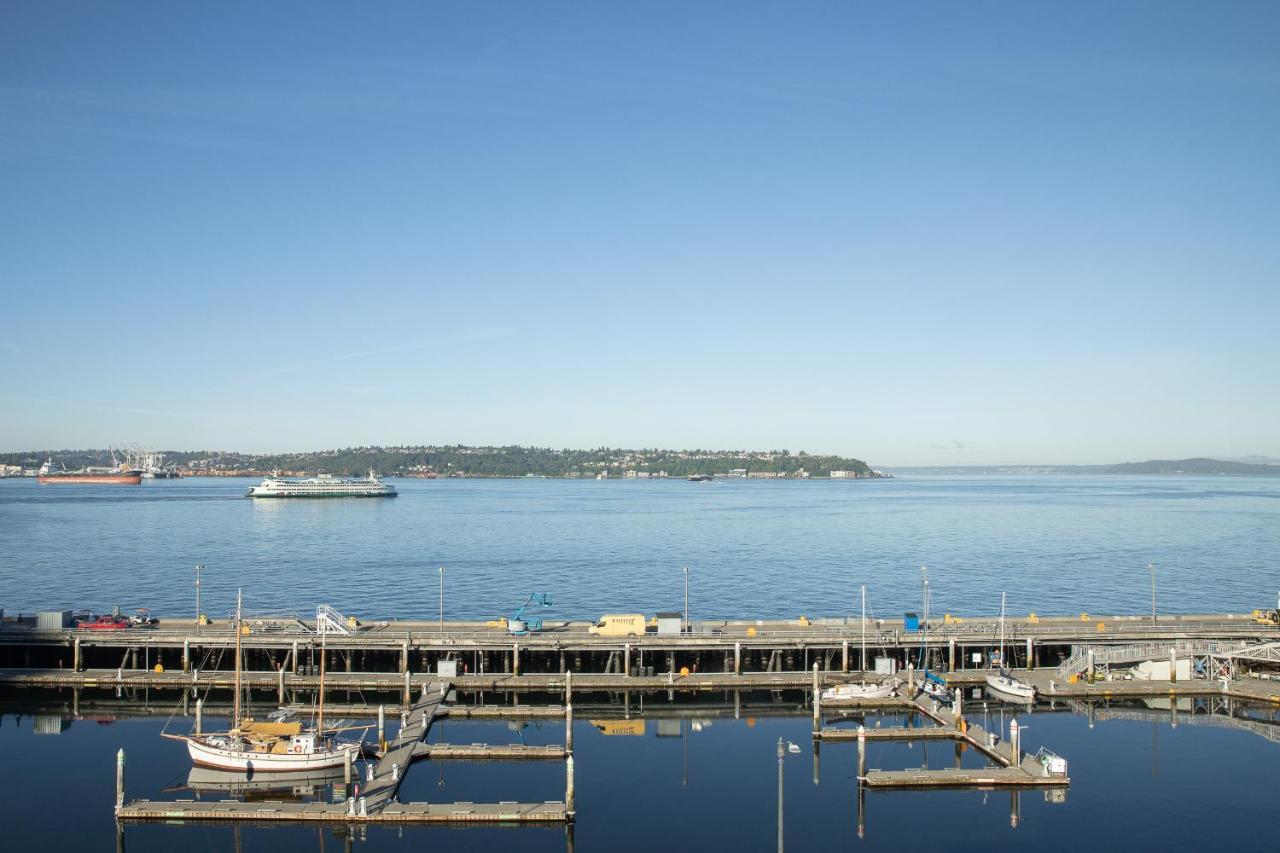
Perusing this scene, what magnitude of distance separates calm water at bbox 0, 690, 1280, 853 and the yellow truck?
399 inches

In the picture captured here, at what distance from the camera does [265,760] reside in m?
43.0

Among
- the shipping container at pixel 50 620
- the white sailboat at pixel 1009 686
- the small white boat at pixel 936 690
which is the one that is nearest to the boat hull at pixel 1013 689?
the white sailboat at pixel 1009 686

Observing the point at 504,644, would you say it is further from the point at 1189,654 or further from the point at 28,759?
the point at 1189,654

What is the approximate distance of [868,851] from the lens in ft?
120

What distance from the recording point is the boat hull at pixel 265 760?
43.0m

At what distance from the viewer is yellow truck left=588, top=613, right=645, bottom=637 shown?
63.2 m

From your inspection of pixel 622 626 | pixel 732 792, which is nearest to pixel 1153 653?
pixel 732 792

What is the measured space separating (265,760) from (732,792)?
2010 cm

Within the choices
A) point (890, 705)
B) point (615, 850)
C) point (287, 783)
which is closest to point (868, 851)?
point (615, 850)

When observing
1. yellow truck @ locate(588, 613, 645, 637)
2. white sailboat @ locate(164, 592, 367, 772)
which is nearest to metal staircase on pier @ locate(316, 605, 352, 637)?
white sailboat @ locate(164, 592, 367, 772)

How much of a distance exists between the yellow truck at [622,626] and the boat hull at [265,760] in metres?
22.2

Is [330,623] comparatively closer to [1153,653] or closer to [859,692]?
[859,692]

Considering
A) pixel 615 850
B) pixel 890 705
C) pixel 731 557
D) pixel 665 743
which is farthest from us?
pixel 731 557

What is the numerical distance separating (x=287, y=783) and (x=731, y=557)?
92.4m
